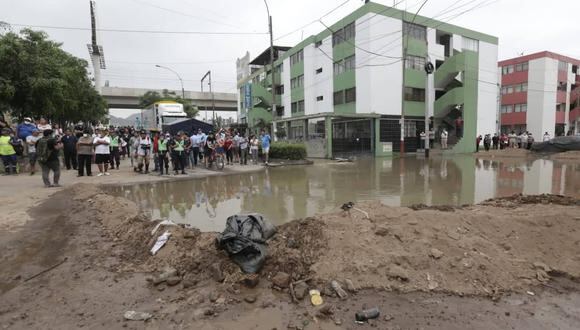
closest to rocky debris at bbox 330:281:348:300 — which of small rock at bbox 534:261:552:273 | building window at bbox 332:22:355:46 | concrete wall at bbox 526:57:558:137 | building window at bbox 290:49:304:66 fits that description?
small rock at bbox 534:261:552:273

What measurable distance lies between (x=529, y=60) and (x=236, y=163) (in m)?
45.0

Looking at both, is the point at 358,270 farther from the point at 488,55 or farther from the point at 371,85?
the point at 488,55

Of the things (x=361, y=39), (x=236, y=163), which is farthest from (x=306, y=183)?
(x=361, y=39)

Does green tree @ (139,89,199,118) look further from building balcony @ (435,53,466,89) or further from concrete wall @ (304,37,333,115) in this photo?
building balcony @ (435,53,466,89)

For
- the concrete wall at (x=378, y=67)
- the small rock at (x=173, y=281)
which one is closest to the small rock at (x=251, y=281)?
the small rock at (x=173, y=281)

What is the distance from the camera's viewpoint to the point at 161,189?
10039 mm

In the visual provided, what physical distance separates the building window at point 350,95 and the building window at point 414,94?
4.35 meters

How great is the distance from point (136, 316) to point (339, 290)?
2.05 m

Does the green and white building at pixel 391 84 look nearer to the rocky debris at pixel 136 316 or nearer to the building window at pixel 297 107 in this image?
the building window at pixel 297 107

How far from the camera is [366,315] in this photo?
Result: 10.5 feet

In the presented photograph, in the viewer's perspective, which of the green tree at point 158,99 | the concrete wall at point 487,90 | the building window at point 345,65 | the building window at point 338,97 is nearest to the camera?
the building window at point 345,65

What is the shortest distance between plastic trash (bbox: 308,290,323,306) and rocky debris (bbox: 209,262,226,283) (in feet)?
3.36

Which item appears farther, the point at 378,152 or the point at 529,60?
the point at 529,60

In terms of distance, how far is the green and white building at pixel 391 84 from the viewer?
24516mm
